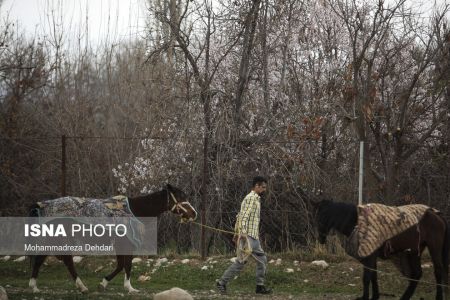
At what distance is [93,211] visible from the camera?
1164 centimetres

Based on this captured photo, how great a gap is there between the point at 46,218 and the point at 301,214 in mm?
5864

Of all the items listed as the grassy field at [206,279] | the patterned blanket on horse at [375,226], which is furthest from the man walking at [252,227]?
the patterned blanket on horse at [375,226]

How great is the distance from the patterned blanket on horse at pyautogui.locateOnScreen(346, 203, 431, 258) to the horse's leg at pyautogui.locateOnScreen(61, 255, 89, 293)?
4111mm

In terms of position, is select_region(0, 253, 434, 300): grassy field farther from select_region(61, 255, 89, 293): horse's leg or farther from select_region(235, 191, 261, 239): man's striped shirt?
select_region(235, 191, 261, 239): man's striped shirt

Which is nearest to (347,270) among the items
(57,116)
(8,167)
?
(8,167)

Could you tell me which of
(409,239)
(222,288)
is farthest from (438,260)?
(222,288)

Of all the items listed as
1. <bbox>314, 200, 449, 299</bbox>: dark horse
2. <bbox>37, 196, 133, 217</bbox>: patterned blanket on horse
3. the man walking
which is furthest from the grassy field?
<bbox>37, 196, 133, 217</bbox>: patterned blanket on horse

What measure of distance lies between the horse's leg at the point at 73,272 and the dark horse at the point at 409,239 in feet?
12.4

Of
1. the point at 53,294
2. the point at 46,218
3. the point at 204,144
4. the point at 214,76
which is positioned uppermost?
the point at 214,76

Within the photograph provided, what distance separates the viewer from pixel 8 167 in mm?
17141

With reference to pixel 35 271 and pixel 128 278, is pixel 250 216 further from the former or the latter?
pixel 35 271

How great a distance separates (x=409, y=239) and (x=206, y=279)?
426 centimetres

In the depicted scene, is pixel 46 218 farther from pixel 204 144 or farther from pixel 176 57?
pixel 176 57

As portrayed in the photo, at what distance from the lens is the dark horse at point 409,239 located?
1014 centimetres
